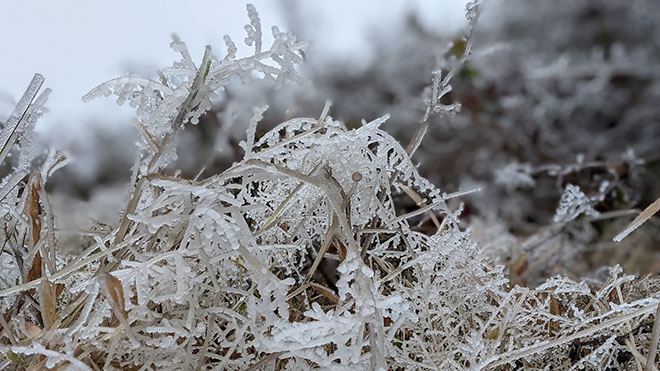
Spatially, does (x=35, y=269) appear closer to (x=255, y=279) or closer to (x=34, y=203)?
(x=34, y=203)

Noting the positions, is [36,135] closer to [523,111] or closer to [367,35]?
[523,111]

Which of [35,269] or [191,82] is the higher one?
[191,82]

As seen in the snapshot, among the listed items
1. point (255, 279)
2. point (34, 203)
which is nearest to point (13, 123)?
point (34, 203)

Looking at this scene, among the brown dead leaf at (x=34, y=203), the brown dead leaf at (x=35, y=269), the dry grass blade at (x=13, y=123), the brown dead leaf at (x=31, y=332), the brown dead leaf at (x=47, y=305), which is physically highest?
the dry grass blade at (x=13, y=123)

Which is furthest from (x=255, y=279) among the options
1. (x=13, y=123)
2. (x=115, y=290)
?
(x=13, y=123)

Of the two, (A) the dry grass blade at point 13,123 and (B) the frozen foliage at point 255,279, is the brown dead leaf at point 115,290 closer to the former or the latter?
(B) the frozen foliage at point 255,279

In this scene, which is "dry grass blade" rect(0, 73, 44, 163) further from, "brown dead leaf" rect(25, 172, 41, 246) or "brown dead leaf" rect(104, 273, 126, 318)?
"brown dead leaf" rect(104, 273, 126, 318)

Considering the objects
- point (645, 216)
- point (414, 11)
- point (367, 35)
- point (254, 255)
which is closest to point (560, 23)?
point (414, 11)

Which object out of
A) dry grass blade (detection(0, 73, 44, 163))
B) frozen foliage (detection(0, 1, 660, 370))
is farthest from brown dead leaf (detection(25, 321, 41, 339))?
dry grass blade (detection(0, 73, 44, 163))

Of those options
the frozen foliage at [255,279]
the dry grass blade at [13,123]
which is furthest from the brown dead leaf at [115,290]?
the dry grass blade at [13,123]
